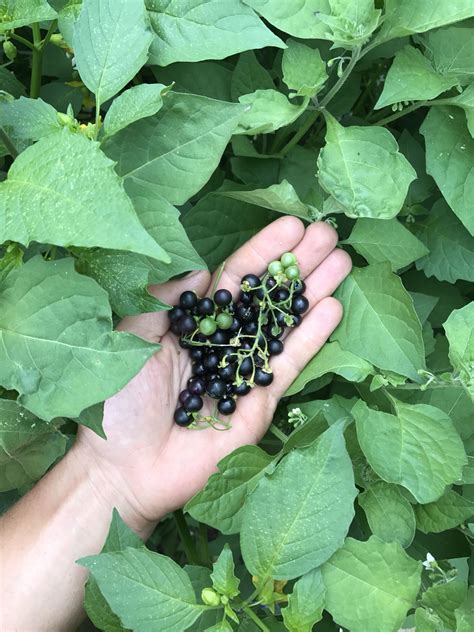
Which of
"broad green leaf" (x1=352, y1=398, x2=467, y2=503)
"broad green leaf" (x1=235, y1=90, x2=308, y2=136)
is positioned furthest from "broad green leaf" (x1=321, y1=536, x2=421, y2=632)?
"broad green leaf" (x1=235, y1=90, x2=308, y2=136)

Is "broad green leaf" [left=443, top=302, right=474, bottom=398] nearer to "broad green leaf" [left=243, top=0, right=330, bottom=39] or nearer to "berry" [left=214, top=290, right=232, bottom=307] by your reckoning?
"berry" [left=214, top=290, right=232, bottom=307]

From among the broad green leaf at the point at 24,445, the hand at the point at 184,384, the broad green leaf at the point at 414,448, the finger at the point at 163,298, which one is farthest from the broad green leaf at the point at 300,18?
the broad green leaf at the point at 24,445

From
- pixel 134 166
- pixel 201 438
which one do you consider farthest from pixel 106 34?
pixel 201 438

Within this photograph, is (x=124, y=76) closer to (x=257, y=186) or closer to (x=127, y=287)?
(x=127, y=287)

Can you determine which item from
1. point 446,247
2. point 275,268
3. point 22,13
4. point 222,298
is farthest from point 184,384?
point 22,13

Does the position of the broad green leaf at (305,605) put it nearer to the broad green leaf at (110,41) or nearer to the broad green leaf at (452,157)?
the broad green leaf at (452,157)

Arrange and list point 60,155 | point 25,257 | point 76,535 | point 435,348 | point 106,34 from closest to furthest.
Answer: point 60,155, point 106,34, point 25,257, point 76,535, point 435,348

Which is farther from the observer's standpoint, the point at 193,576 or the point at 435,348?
the point at 435,348
